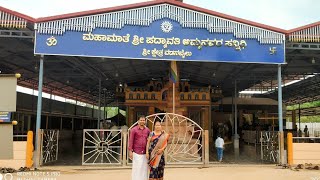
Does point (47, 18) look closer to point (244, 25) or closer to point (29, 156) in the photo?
point (29, 156)

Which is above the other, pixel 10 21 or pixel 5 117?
pixel 10 21

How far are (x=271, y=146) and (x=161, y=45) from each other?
5.70 meters

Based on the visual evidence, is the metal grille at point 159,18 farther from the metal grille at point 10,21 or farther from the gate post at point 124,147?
the gate post at point 124,147

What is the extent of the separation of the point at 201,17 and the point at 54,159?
7412 mm

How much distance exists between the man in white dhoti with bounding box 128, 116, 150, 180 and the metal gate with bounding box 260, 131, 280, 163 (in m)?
7.08

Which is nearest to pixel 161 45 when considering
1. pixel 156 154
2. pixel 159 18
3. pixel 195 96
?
pixel 159 18

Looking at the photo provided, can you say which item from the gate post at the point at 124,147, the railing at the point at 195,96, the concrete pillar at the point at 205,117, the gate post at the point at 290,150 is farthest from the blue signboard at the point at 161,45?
the concrete pillar at the point at 205,117

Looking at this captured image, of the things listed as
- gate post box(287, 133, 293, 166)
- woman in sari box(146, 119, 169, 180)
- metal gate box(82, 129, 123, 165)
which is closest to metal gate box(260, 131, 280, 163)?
gate post box(287, 133, 293, 166)

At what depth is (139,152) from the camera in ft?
20.9

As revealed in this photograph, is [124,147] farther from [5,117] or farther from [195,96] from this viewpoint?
[195,96]

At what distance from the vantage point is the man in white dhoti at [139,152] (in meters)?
6.27

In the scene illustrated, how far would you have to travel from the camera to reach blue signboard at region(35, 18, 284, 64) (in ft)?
36.9

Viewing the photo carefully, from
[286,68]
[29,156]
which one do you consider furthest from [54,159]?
[286,68]

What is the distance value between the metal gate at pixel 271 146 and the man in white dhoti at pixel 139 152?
7.08 m
